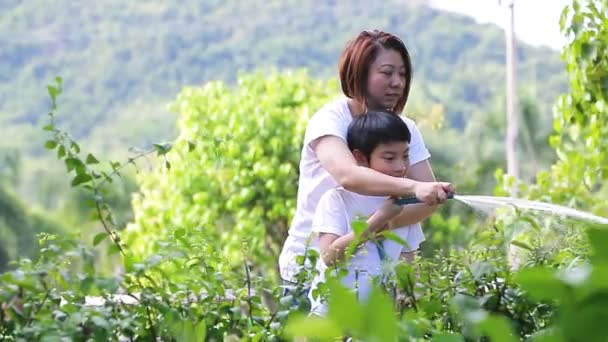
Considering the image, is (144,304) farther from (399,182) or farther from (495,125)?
(495,125)

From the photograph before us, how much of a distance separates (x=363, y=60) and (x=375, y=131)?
9.4 inches

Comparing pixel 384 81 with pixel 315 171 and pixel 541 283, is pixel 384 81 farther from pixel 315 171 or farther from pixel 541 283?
pixel 541 283

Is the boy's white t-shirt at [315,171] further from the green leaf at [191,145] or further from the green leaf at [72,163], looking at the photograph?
the green leaf at [72,163]

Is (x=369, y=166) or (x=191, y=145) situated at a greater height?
(x=191, y=145)

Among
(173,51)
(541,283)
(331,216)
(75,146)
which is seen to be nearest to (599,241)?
(541,283)

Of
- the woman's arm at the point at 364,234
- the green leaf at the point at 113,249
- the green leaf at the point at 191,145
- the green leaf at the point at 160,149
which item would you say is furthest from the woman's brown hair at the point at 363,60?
the green leaf at the point at 113,249

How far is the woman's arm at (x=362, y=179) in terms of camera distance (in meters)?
2.20

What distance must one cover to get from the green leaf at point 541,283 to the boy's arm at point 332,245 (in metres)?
1.62

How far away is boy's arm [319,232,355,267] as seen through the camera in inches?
90.0

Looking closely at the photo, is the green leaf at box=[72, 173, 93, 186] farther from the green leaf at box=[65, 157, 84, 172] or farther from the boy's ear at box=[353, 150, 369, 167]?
the boy's ear at box=[353, 150, 369, 167]

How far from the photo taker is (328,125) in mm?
2666

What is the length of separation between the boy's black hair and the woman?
1.3 inches

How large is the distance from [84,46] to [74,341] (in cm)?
5155

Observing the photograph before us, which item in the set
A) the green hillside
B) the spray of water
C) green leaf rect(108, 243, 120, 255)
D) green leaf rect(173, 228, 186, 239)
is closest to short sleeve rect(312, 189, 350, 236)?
the spray of water
